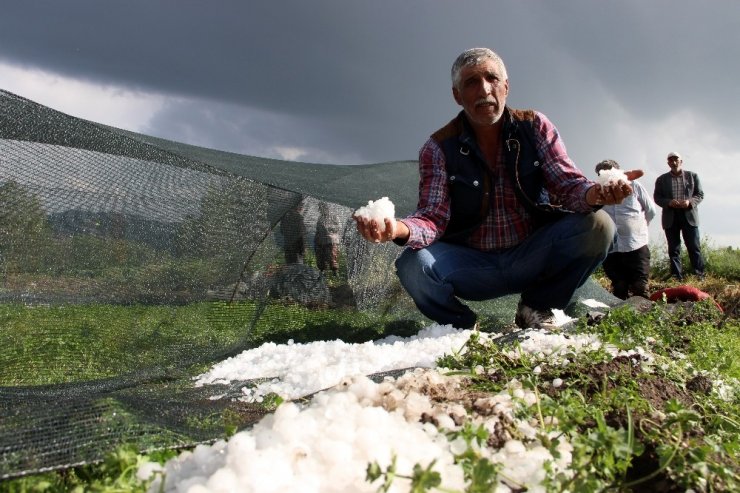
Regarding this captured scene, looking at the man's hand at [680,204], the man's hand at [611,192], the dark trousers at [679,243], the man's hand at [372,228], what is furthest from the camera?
the dark trousers at [679,243]

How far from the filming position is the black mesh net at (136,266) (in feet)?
9.80

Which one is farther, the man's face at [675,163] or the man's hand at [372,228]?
the man's face at [675,163]

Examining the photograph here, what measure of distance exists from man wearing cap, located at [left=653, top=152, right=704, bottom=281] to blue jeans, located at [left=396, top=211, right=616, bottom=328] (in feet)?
22.1

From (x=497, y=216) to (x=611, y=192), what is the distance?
2.48 ft

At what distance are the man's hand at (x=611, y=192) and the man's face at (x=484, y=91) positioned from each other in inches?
27.0

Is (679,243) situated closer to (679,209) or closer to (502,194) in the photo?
(679,209)

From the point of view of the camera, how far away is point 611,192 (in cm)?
329

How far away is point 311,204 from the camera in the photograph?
4.05 m

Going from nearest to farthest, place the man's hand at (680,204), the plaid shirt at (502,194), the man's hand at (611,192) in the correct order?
the man's hand at (611,192) < the plaid shirt at (502,194) < the man's hand at (680,204)

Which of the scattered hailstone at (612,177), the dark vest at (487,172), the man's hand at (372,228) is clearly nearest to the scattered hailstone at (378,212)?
the man's hand at (372,228)

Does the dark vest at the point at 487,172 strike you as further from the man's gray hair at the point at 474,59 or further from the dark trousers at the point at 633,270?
the dark trousers at the point at 633,270

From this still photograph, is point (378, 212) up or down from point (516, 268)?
up

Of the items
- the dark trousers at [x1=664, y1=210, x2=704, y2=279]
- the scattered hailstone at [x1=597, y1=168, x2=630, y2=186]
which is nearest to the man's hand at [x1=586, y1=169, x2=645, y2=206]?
the scattered hailstone at [x1=597, y1=168, x2=630, y2=186]

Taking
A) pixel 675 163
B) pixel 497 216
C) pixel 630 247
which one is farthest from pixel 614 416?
pixel 675 163
